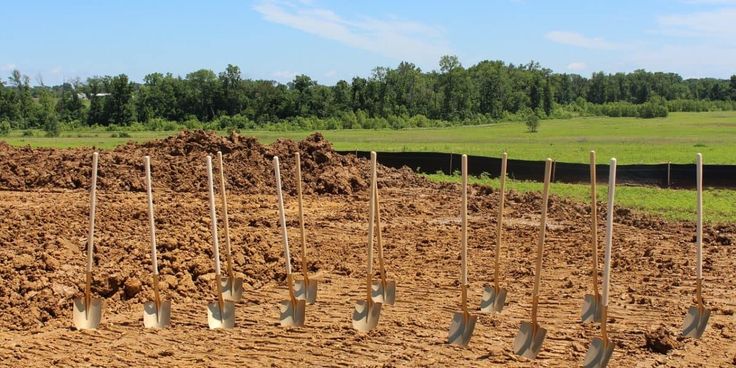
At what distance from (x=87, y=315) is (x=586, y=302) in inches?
192

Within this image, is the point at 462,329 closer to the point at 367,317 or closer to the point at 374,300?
the point at 367,317

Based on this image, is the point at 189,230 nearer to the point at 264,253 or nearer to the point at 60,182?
the point at 264,253

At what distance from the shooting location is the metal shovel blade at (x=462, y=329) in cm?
712

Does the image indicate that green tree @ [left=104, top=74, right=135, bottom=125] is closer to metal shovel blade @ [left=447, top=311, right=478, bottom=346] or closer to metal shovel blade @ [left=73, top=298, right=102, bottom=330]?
metal shovel blade @ [left=73, top=298, right=102, bottom=330]

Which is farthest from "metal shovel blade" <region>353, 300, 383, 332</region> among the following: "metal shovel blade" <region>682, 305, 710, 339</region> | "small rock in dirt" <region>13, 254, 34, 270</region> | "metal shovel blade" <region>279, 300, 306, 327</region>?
"small rock in dirt" <region>13, 254, 34, 270</region>

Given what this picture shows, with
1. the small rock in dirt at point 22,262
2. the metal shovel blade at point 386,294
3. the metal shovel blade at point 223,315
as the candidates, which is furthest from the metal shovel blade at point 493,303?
the small rock in dirt at point 22,262

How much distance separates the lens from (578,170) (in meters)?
21.9

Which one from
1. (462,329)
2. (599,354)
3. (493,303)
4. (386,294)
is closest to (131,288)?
(386,294)

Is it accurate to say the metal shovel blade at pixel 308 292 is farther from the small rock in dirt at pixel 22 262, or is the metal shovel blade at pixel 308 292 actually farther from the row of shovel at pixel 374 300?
the small rock in dirt at pixel 22 262

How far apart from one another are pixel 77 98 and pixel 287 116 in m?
18.4

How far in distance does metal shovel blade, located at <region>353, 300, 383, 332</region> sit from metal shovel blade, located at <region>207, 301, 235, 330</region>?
1.18 meters

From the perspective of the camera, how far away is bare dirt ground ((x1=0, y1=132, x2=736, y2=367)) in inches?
284

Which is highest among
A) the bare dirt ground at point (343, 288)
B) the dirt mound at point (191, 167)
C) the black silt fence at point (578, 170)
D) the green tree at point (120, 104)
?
the green tree at point (120, 104)

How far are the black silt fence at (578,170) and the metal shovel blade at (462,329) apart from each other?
14577 millimetres
